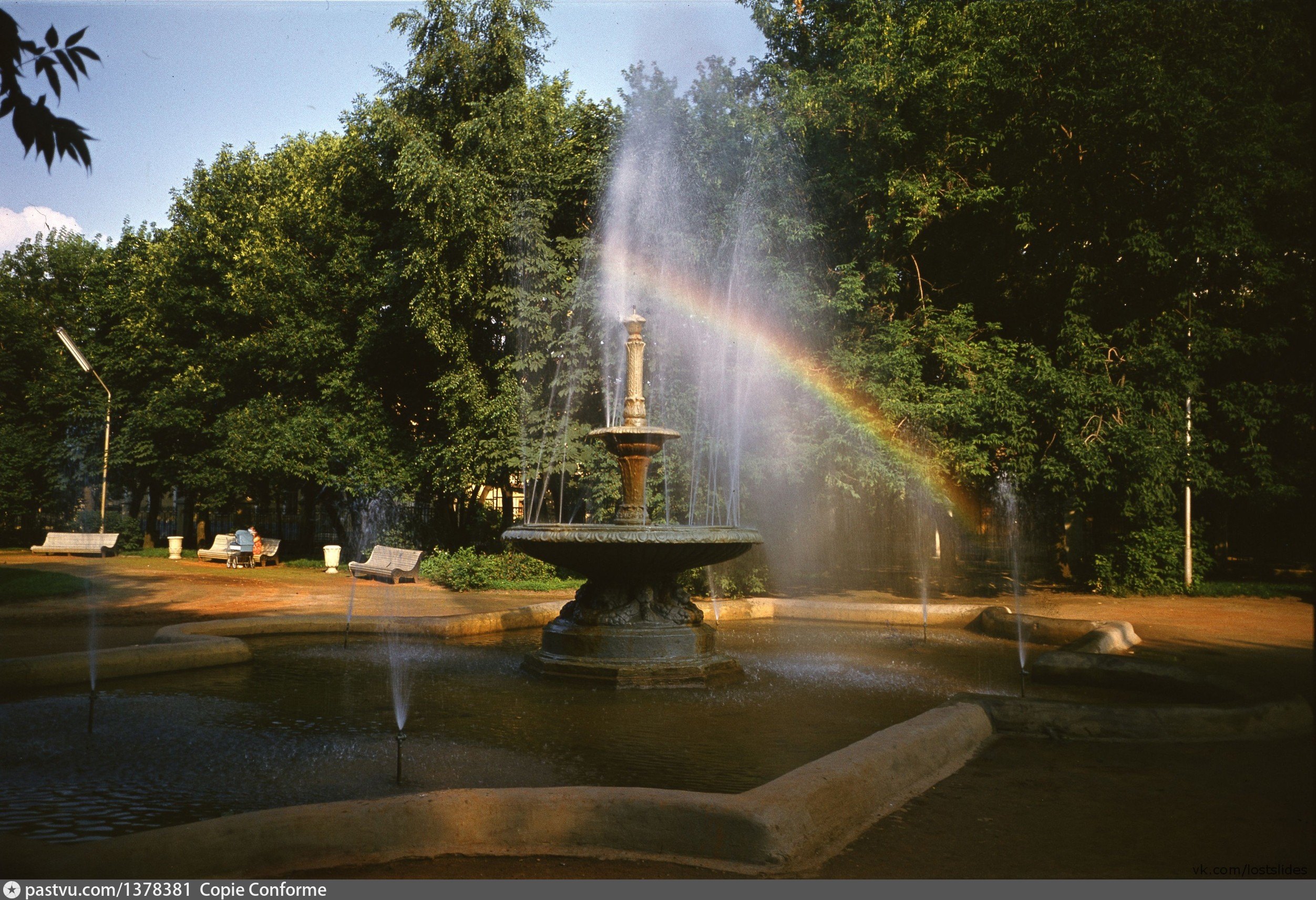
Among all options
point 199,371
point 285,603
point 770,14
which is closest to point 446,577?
point 285,603

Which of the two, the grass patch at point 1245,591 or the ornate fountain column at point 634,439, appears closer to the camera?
the ornate fountain column at point 634,439

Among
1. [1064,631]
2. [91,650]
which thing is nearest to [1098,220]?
[1064,631]

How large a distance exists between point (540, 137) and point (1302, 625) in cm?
1683

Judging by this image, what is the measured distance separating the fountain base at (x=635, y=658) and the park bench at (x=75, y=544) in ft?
79.4

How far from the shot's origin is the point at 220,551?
26.4 metres

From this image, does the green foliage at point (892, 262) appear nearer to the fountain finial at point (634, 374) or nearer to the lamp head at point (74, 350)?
the lamp head at point (74, 350)

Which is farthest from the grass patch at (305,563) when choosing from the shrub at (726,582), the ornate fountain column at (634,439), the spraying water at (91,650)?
the ornate fountain column at (634,439)

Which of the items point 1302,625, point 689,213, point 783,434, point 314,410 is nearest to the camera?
point 1302,625

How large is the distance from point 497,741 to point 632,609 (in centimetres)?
267

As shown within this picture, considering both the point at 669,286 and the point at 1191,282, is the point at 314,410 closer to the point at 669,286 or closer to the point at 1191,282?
the point at 669,286

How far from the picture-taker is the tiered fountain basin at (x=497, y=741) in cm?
383

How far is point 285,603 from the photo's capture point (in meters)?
15.2

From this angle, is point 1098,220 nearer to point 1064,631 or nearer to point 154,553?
point 1064,631

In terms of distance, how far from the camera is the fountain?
7.96m
